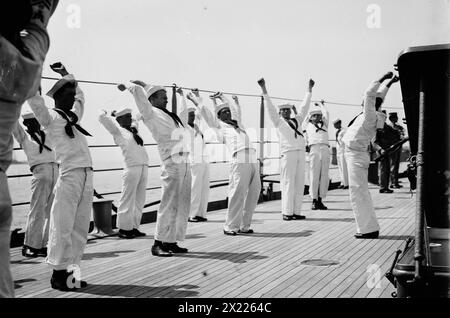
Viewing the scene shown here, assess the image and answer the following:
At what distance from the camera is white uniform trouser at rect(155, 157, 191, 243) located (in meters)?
6.44

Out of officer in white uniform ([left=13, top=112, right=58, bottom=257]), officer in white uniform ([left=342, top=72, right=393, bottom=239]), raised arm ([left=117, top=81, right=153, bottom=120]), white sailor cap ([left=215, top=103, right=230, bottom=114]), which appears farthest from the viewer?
white sailor cap ([left=215, top=103, right=230, bottom=114])

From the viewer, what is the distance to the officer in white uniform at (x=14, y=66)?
220 centimetres

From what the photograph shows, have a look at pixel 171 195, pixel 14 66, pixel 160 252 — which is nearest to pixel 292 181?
pixel 171 195

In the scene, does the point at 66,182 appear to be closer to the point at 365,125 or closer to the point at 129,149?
the point at 129,149

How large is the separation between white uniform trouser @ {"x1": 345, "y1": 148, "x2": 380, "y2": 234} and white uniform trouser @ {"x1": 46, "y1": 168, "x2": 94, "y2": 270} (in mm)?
3981

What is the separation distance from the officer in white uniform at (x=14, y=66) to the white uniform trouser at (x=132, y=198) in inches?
214

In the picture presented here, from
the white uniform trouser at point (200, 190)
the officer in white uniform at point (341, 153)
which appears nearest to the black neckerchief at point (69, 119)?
the white uniform trouser at point (200, 190)

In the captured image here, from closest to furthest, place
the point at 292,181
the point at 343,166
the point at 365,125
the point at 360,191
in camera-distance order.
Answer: the point at 365,125 < the point at 360,191 < the point at 292,181 < the point at 343,166

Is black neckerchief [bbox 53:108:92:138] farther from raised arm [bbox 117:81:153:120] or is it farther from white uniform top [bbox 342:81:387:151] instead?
white uniform top [bbox 342:81:387:151]

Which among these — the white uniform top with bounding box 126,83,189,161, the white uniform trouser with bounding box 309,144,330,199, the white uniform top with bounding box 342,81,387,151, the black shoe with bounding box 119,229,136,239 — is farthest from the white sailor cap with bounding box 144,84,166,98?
the white uniform trouser with bounding box 309,144,330,199

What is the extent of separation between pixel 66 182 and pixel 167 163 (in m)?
1.80

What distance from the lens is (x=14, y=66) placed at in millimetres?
2227

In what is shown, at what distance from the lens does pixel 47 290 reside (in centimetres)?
476
